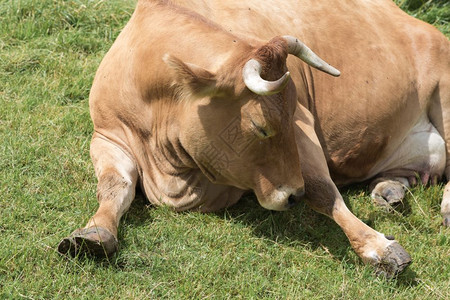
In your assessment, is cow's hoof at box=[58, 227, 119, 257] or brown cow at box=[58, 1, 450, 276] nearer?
cow's hoof at box=[58, 227, 119, 257]

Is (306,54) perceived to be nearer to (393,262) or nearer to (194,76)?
(194,76)

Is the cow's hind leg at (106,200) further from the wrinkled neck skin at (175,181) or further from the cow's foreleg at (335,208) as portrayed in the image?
the cow's foreleg at (335,208)

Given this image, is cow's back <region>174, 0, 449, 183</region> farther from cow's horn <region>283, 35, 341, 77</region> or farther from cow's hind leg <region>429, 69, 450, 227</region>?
cow's horn <region>283, 35, 341, 77</region>

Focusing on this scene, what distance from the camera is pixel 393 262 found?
4715 millimetres

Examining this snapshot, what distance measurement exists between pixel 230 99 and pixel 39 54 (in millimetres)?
3030

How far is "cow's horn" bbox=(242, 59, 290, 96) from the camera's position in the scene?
4.49m

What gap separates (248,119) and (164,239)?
89cm

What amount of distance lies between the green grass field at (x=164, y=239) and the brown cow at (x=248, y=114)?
147 millimetres

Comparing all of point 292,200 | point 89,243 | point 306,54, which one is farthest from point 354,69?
point 89,243

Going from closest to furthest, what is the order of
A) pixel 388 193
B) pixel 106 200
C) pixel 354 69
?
pixel 106 200
pixel 388 193
pixel 354 69

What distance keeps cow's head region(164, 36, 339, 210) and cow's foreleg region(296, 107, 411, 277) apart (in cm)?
26

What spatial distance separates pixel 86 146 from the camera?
20.1ft

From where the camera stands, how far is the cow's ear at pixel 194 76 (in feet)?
15.4

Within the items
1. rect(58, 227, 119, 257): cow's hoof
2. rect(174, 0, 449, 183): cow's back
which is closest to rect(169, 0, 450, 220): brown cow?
rect(174, 0, 449, 183): cow's back
